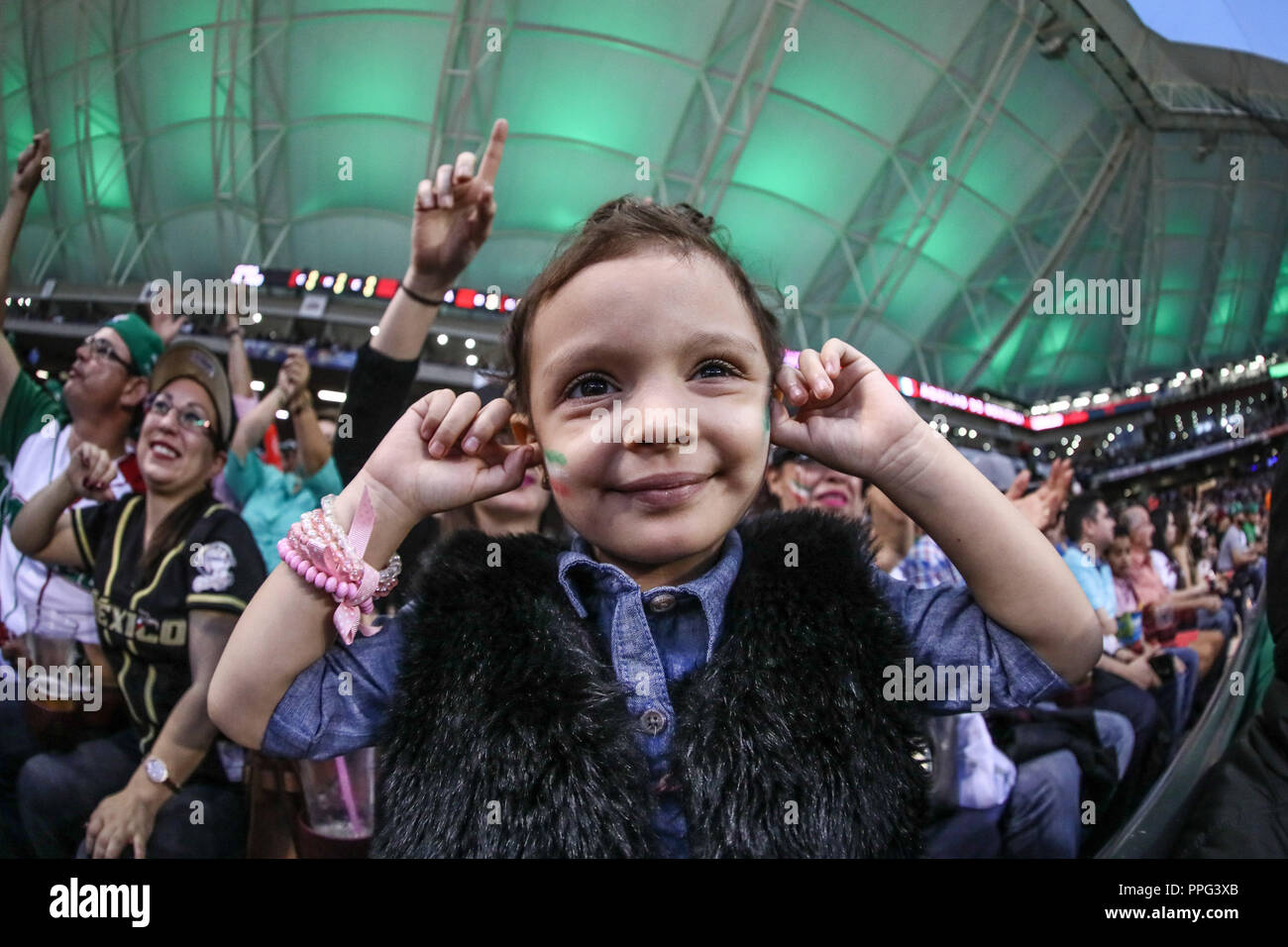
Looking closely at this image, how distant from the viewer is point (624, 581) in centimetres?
75

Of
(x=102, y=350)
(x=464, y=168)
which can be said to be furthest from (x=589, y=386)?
(x=102, y=350)

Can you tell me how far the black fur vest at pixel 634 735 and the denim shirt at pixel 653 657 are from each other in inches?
1.0

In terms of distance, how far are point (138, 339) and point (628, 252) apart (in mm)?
1272

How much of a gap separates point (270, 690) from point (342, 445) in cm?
70

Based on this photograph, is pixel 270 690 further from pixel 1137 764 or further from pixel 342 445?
pixel 1137 764

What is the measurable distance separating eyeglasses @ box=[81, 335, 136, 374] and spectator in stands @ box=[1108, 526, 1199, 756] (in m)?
2.58

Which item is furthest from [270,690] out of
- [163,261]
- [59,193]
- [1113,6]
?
[1113,6]

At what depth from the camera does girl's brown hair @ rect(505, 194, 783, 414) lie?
0.73m

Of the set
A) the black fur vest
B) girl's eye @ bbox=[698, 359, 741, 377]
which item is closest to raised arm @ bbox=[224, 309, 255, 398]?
the black fur vest

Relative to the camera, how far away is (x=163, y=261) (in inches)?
58.1

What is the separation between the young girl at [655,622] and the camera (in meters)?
0.69

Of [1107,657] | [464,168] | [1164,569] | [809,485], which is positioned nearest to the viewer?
[464,168]

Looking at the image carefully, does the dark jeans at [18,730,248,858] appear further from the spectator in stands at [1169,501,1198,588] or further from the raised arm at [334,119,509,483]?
the spectator in stands at [1169,501,1198,588]

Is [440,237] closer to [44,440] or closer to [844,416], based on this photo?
[844,416]
